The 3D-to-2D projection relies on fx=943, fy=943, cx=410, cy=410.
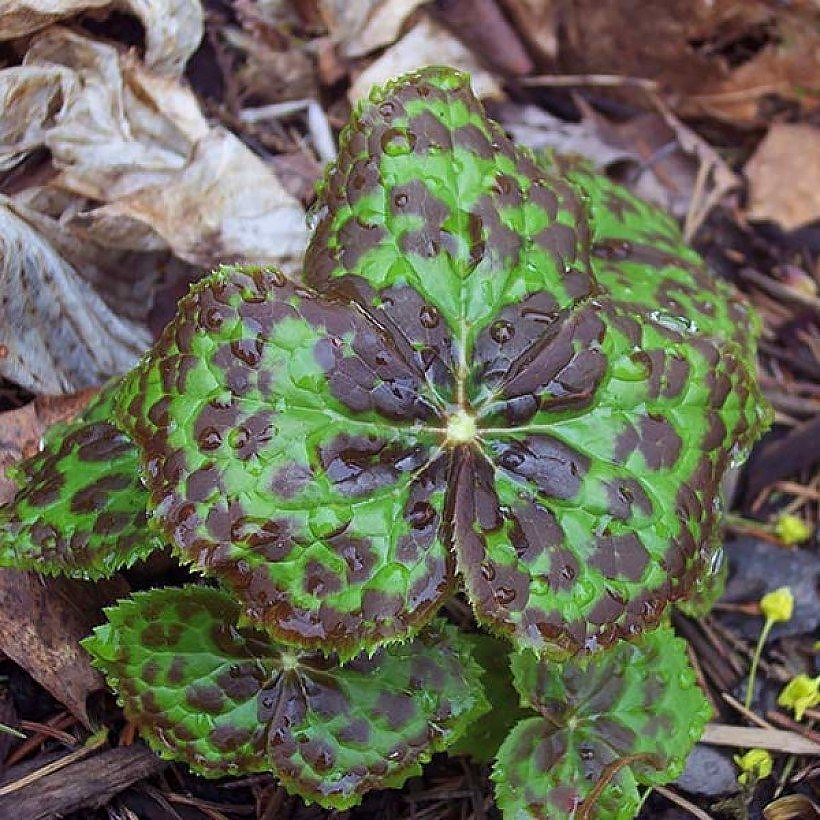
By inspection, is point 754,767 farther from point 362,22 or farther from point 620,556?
point 362,22

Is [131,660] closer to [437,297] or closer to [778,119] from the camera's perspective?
[437,297]

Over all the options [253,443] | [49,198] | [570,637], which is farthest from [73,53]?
[570,637]

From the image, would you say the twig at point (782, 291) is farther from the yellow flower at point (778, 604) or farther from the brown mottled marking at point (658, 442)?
the brown mottled marking at point (658, 442)

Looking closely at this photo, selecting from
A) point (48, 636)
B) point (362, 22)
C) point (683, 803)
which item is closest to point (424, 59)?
point (362, 22)

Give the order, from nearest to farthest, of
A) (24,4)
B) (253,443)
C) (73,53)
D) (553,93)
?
(253,443)
(24,4)
(73,53)
(553,93)

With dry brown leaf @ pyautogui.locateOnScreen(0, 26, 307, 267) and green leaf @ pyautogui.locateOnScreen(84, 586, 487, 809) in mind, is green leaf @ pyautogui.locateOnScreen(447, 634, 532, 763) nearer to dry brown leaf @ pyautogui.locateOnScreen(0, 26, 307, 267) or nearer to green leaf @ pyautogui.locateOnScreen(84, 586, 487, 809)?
green leaf @ pyautogui.locateOnScreen(84, 586, 487, 809)

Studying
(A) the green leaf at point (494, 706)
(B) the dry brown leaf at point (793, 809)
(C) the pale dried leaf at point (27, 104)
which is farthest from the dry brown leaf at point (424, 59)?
(B) the dry brown leaf at point (793, 809)
